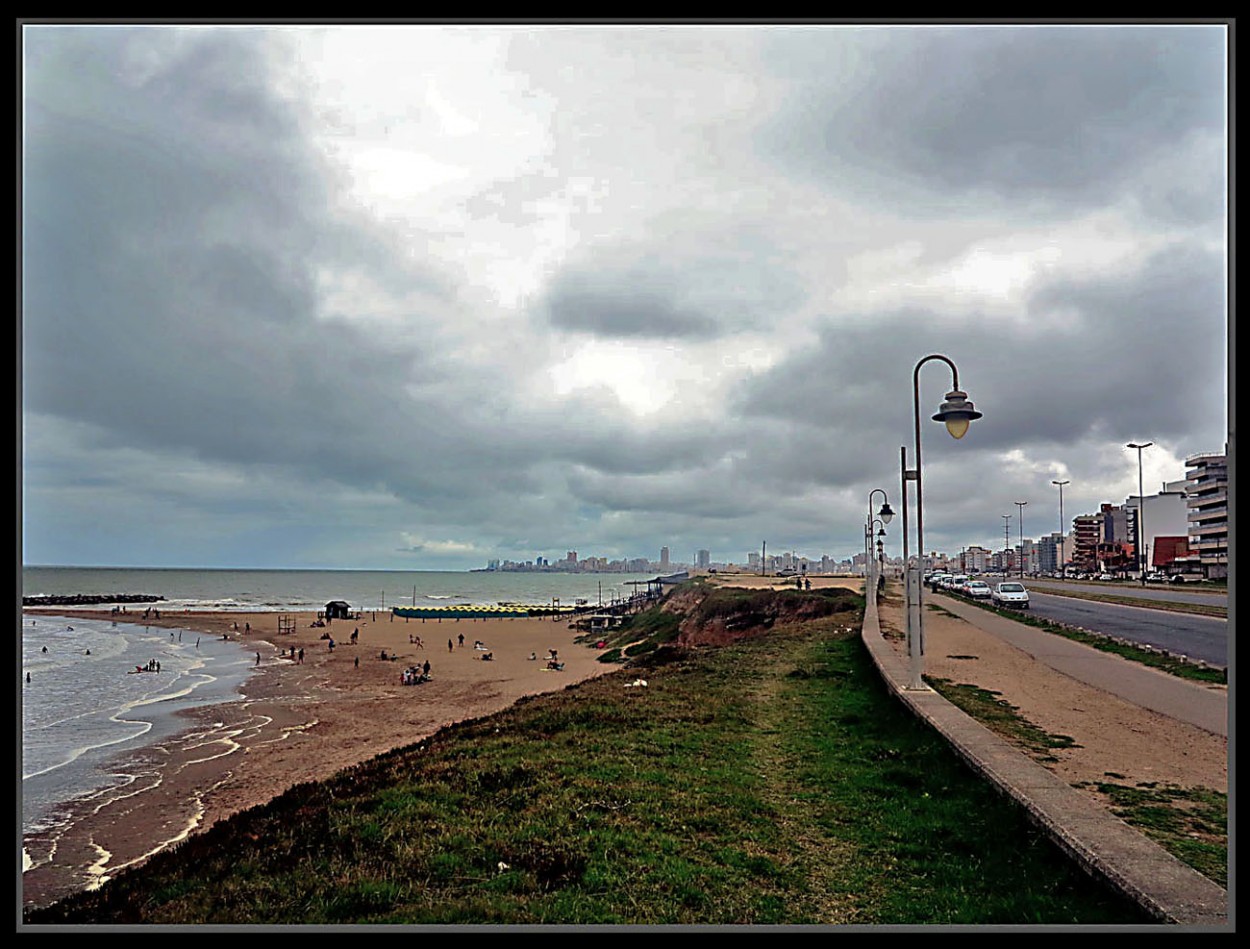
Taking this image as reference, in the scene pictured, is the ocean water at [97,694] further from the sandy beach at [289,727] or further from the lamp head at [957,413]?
the lamp head at [957,413]

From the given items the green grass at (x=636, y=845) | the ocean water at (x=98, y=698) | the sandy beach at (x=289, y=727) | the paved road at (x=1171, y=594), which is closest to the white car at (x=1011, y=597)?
the paved road at (x=1171, y=594)

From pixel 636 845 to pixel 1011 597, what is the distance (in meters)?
36.2

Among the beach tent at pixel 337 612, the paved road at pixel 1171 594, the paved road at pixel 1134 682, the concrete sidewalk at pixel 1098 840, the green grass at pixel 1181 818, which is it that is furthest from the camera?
the beach tent at pixel 337 612

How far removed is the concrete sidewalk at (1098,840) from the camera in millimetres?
3953

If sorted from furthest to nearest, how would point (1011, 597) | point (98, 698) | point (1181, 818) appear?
point (1011, 597)
point (98, 698)
point (1181, 818)

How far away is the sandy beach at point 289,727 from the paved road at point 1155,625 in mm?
17513

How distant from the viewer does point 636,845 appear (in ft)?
19.2

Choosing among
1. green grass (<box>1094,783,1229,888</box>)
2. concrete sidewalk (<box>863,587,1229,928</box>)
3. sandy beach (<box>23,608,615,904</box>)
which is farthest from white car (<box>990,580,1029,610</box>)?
green grass (<box>1094,783,1229,888</box>)

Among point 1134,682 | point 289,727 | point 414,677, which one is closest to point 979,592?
point 414,677

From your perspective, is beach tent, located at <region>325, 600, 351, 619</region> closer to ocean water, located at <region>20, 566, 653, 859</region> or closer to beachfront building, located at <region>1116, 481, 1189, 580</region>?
ocean water, located at <region>20, 566, 653, 859</region>

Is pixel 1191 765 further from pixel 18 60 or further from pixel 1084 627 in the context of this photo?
pixel 1084 627

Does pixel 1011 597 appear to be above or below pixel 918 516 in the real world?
below

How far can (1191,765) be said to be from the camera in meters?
8.33

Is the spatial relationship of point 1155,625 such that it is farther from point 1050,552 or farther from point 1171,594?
point 1050,552
